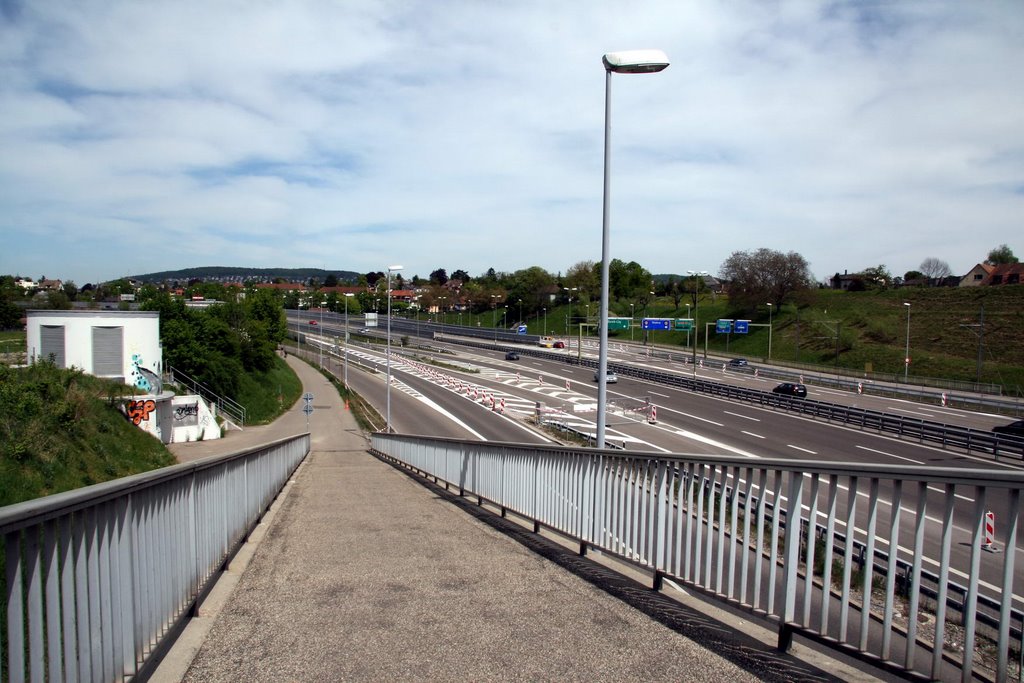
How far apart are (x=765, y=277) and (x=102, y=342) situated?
263ft

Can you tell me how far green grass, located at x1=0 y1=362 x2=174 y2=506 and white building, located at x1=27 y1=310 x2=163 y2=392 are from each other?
563 cm

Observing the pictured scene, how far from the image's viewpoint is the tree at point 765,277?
96.1 metres

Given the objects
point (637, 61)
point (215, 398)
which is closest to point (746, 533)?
point (637, 61)

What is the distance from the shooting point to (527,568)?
693 cm

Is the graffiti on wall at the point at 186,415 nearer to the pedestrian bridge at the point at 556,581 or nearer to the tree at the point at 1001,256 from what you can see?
the pedestrian bridge at the point at 556,581

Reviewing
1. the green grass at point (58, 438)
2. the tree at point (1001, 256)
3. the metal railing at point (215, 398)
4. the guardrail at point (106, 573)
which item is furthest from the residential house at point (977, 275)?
→ the guardrail at point (106, 573)

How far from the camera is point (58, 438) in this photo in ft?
71.1

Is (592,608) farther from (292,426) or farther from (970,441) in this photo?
(292,426)

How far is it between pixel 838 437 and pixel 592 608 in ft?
105

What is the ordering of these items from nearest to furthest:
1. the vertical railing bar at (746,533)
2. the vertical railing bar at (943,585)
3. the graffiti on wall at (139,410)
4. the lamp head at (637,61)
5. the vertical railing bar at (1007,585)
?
1. the vertical railing bar at (1007,585)
2. the vertical railing bar at (943,585)
3. the vertical railing bar at (746,533)
4. the lamp head at (637,61)
5. the graffiti on wall at (139,410)

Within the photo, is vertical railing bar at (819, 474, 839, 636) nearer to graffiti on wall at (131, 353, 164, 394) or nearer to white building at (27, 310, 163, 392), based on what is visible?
white building at (27, 310, 163, 392)

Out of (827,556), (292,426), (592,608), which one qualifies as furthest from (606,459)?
(292,426)

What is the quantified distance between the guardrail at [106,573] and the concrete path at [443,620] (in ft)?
1.16

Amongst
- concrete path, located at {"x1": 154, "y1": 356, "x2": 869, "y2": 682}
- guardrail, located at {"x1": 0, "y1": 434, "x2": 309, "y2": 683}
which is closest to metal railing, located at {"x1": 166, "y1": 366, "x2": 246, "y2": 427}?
concrete path, located at {"x1": 154, "y1": 356, "x2": 869, "y2": 682}
